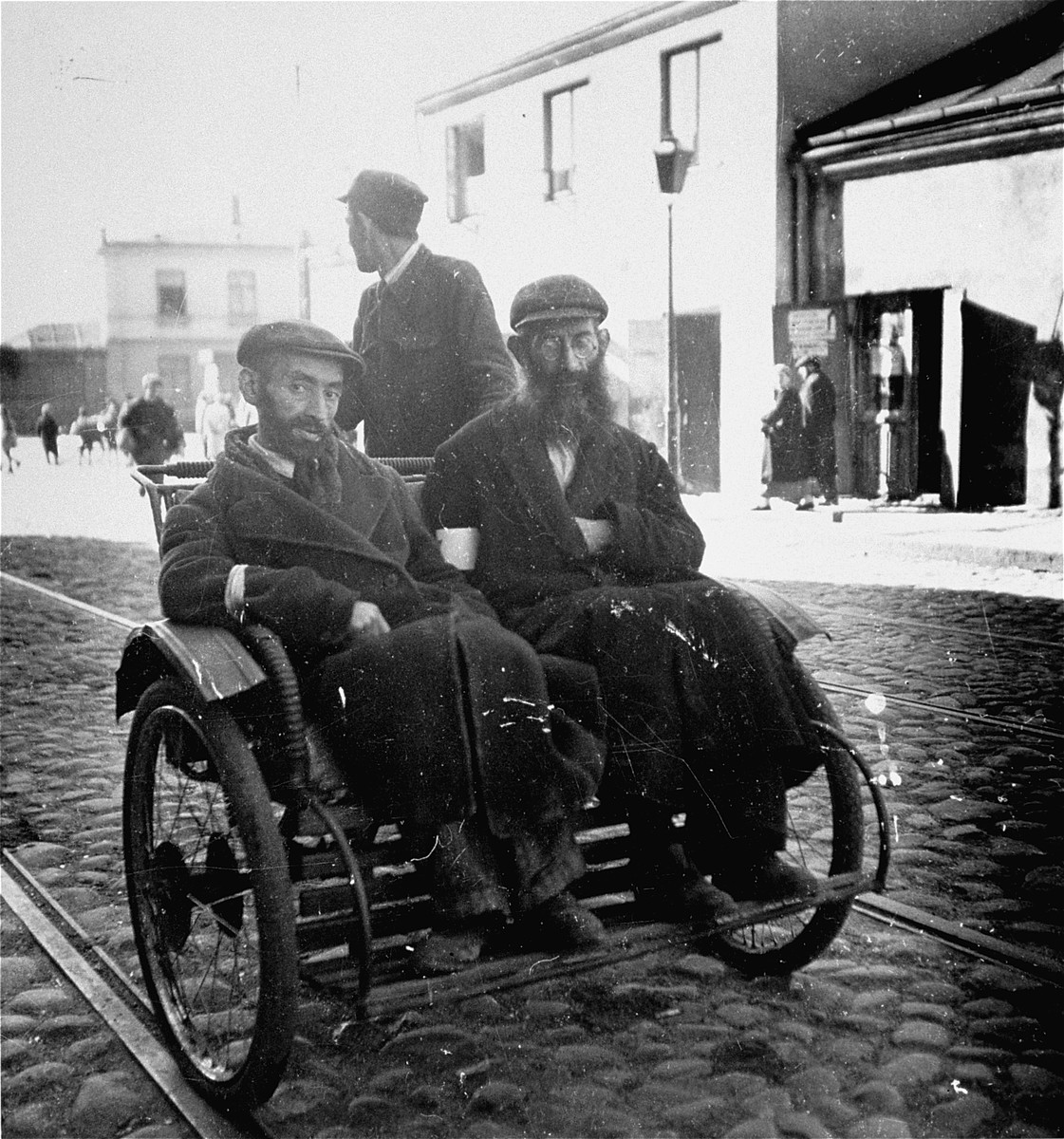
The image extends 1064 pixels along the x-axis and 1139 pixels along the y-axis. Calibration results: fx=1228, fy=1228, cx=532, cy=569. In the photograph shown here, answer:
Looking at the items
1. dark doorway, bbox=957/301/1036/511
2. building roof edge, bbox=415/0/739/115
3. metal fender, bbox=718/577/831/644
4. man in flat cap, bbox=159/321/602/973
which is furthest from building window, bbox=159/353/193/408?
dark doorway, bbox=957/301/1036/511

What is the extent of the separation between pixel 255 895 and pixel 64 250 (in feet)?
6.26

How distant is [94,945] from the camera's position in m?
3.17

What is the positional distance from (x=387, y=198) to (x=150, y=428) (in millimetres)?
843

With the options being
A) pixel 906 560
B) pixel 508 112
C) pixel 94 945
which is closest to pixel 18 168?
pixel 508 112

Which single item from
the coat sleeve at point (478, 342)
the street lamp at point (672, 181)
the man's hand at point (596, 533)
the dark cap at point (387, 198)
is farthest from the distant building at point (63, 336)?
the street lamp at point (672, 181)

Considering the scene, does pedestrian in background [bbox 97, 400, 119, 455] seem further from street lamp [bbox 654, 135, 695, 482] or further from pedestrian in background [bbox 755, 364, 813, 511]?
pedestrian in background [bbox 755, 364, 813, 511]

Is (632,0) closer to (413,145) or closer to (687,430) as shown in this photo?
(413,145)

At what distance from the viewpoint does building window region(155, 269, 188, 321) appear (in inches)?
114

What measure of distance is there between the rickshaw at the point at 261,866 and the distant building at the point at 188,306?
27cm

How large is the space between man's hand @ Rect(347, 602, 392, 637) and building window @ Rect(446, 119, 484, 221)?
145cm

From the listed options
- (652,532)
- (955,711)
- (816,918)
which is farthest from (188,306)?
(955,711)

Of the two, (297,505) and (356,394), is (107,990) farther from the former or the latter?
(356,394)

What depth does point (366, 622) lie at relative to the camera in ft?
8.45

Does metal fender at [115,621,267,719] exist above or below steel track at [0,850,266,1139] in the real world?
above
